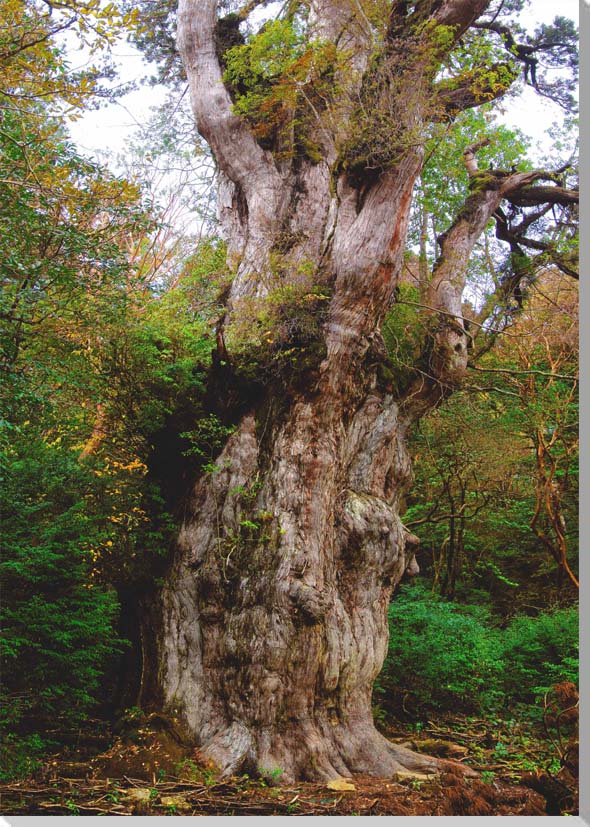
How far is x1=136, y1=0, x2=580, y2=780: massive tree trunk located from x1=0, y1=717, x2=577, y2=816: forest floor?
163 mm

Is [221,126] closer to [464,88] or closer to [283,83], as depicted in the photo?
[283,83]

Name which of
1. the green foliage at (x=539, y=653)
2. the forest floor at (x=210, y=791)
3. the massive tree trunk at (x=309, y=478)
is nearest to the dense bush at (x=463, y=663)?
the green foliage at (x=539, y=653)

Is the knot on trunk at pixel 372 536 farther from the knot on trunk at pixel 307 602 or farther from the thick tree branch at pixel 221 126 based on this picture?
the thick tree branch at pixel 221 126

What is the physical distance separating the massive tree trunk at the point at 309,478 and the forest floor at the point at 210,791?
6.4 inches

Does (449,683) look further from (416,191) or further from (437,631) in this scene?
(416,191)

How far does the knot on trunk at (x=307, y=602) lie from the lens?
3.93 meters

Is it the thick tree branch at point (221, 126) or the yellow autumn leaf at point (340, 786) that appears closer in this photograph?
the yellow autumn leaf at point (340, 786)

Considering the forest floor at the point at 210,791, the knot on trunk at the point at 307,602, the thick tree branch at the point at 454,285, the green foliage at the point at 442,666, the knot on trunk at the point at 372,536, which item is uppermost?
the thick tree branch at the point at 454,285

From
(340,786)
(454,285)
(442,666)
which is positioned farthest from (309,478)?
(442,666)

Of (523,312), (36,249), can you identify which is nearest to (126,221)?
(36,249)

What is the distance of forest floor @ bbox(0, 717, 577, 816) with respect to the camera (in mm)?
3262

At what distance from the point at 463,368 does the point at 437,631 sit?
249cm

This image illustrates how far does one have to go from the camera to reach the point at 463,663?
627 centimetres

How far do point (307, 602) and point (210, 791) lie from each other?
108 centimetres
